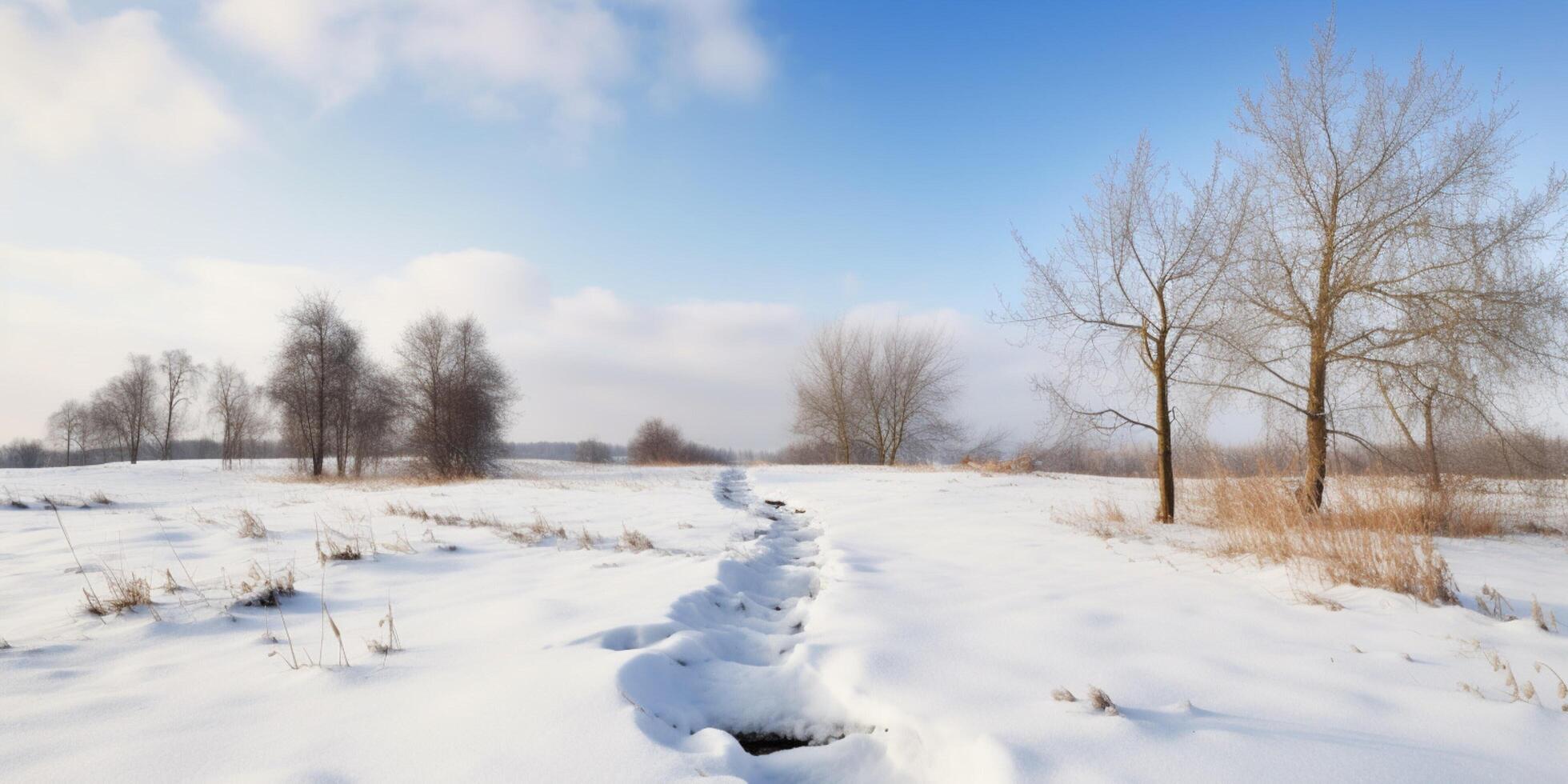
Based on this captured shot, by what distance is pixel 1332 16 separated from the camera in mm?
7551

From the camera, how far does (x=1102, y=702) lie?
6.85 feet

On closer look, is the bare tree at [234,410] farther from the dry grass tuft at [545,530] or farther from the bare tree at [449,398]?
the dry grass tuft at [545,530]

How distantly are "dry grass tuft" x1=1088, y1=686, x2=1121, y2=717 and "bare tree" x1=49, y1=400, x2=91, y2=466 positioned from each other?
72115mm

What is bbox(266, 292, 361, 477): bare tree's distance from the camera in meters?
26.1

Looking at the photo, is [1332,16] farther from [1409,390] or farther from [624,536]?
[624,536]

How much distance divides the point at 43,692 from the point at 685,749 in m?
2.48

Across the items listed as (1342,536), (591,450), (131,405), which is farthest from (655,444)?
(1342,536)

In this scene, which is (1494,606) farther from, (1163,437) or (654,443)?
(654,443)

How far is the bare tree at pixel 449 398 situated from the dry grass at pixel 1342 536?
86.1 feet

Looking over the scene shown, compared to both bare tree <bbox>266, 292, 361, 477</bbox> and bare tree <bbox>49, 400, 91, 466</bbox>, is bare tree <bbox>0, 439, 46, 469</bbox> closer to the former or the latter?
bare tree <bbox>49, 400, 91, 466</bbox>

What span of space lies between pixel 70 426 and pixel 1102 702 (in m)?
77.7

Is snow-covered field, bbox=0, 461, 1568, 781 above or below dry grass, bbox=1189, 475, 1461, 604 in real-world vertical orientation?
below

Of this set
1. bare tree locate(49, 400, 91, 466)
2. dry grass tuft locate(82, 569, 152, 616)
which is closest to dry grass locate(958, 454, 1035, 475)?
dry grass tuft locate(82, 569, 152, 616)

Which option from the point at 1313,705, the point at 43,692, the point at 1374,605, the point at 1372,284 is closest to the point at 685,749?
the point at 1313,705
